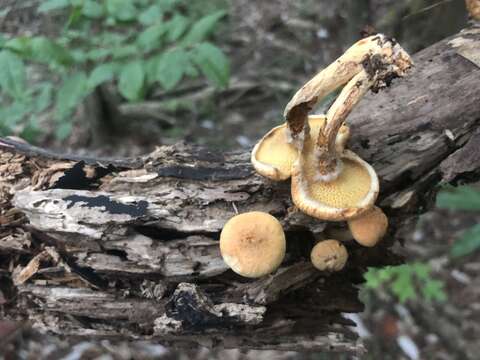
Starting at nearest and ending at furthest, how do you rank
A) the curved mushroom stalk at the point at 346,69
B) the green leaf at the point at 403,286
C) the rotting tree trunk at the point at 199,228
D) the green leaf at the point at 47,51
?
1. the curved mushroom stalk at the point at 346,69
2. the rotting tree trunk at the point at 199,228
3. the green leaf at the point at 47,51
4. the green leaf at the point at 403,286

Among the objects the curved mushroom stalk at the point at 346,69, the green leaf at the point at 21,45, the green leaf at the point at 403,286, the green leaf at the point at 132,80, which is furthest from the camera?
the green leaf at the point at 403,286

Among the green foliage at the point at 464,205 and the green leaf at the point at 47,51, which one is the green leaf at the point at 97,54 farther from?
the green foliage at the point at 464,205

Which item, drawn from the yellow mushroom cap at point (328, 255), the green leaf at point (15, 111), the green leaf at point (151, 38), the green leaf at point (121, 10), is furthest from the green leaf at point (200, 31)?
the yellow mushroom cap at point (328, 255)

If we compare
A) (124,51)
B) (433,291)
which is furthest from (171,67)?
(433,291)

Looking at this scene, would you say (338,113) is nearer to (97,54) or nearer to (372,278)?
(97,54)

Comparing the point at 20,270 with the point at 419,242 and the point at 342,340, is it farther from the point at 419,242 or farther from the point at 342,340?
the point at 419,242

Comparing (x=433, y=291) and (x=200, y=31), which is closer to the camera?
(x=200, y=31)
